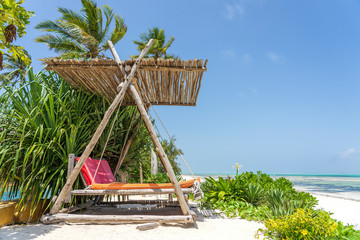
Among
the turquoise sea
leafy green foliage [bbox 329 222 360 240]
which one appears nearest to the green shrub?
leafy green foliage [bbox 329 222 360 240]

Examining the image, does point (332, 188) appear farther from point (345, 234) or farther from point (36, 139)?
point (36, 139)

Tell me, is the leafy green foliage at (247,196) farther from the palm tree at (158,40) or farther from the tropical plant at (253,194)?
the palm tree at (158,40)

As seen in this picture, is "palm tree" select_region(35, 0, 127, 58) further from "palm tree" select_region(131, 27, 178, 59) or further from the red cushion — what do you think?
the red cushion

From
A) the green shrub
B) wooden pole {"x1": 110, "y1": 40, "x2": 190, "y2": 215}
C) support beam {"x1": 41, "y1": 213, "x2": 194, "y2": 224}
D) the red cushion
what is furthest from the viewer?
the red cushion

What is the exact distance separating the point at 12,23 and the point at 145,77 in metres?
2.15

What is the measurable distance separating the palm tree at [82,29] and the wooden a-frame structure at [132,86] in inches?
264

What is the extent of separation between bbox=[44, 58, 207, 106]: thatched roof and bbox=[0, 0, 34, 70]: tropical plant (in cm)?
140

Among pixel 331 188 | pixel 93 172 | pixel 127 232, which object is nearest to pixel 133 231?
pixel 127 232

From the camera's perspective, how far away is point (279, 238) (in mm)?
2547

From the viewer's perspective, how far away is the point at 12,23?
1958 millimetres

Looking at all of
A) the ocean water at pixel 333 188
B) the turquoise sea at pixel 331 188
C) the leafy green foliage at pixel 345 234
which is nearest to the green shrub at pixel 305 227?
the leafy green foliage at pixel 345 234

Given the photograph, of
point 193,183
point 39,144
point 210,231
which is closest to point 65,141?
point 39,144

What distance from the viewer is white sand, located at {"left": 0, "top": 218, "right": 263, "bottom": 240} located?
2.58 metres

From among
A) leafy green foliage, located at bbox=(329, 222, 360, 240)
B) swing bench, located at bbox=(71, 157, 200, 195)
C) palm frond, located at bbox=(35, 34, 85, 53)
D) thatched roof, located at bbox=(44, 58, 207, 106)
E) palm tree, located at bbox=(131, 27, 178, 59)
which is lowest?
leafy green foliage, located at bbox=(329, 222, 360, 240)
